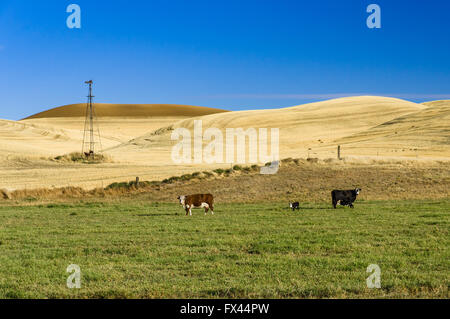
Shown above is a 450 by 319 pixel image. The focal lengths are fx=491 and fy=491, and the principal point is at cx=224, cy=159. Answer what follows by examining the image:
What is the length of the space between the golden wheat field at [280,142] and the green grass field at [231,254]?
815 inches

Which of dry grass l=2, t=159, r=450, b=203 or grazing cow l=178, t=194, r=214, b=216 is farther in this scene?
dry grass l=2, t=159, r=450, b=203

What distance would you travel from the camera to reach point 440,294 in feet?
29.3

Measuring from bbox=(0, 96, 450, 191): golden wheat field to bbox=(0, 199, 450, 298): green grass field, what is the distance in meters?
20.7

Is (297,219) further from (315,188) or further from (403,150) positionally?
(403,150)

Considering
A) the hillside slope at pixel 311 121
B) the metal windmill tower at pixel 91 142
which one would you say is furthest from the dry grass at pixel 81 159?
the hillside slope at pixel 311 121

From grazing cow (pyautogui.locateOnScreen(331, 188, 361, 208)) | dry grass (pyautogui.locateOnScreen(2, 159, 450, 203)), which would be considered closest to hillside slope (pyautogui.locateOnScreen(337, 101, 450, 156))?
dry grass (pyautogui.locateOnScreen(2, 159, 450, 203))

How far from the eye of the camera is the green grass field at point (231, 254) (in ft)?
31.2

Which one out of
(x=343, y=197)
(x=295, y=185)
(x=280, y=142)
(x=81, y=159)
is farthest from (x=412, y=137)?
(x=343, y=197)

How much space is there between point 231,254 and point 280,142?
74953 millimetres

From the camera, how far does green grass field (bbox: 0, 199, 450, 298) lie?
9.52m

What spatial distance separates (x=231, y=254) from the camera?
43.1ft

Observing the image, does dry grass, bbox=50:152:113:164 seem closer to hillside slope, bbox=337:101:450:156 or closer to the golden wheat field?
the golden wheat field
